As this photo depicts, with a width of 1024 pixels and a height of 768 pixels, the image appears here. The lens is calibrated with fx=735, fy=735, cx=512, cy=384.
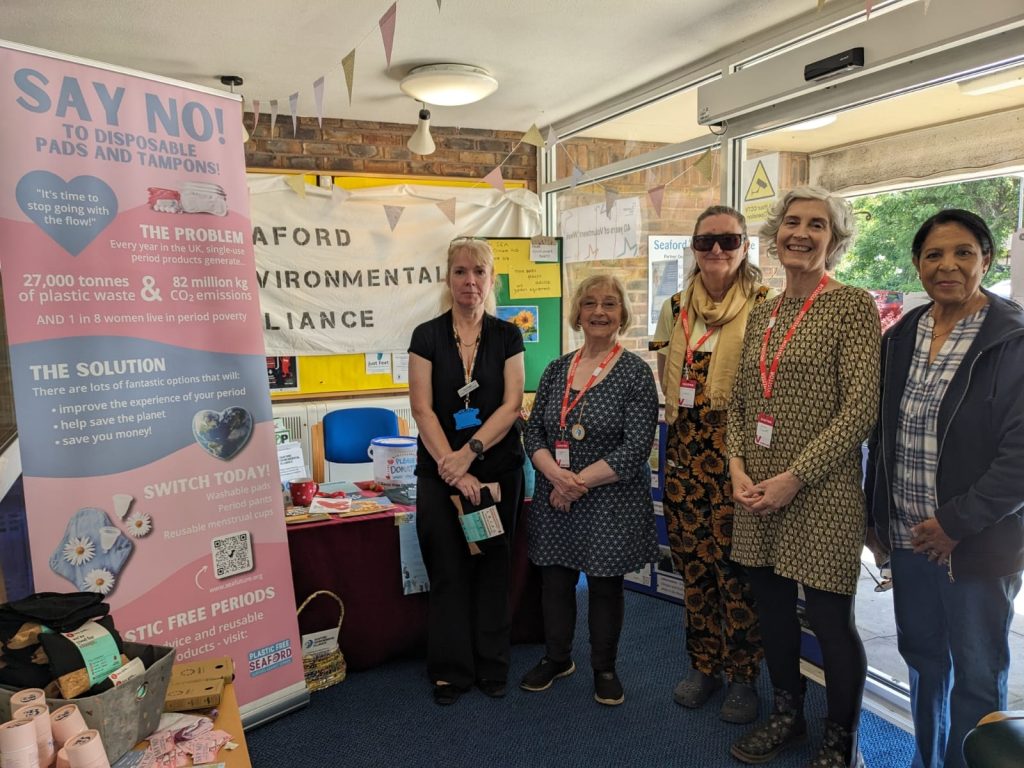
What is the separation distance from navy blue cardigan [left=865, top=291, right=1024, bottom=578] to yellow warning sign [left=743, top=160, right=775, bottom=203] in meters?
1.48

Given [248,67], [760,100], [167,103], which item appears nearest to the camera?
[167,103]

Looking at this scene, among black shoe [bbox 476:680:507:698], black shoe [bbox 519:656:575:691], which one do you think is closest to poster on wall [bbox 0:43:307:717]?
black shoe [bbox 476:680:507:698]

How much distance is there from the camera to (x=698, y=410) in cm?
228

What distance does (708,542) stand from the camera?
233 cm

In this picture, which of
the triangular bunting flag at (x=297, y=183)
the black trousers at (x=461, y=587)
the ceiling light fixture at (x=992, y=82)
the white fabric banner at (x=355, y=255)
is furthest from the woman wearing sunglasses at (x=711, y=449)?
the triangular bunting flag at (x=297, y=183)

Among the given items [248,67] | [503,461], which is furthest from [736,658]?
[248,67]

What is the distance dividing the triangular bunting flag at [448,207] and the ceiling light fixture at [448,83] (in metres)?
0.98

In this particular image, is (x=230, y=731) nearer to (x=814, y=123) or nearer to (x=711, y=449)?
(x=711, y=449)

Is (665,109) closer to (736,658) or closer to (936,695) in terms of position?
(736,658)

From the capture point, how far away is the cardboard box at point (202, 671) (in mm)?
1660

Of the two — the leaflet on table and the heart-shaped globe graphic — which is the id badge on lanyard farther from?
the heart-shaped globe graphic

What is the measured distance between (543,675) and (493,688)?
0.59ft

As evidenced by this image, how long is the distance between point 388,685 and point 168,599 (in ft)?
2.89

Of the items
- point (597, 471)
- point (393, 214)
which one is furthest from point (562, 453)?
point (393, 214)
